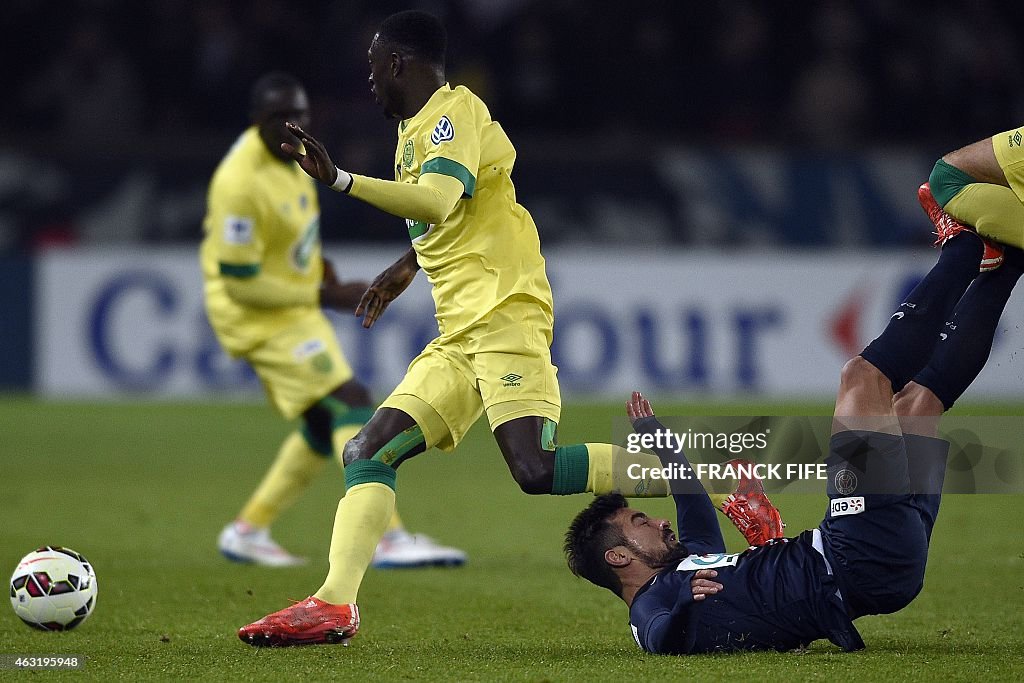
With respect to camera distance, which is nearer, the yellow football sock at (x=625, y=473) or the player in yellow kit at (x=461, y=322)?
the player in yellow kit at (x=461, y=322)

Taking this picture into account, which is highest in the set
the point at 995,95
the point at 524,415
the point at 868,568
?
the point at 995,95

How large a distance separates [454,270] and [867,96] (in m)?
10.9

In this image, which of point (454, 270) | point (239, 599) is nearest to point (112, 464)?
point (239, 599)

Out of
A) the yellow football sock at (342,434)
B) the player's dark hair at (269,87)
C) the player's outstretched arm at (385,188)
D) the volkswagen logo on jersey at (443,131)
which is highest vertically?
the player's dark hair at (269,87)

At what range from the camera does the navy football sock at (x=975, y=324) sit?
16.3 feet

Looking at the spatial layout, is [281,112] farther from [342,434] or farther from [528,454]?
[528,454]

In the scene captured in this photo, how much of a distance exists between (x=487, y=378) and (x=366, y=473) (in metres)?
0.51

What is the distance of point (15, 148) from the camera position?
13891 millimetres

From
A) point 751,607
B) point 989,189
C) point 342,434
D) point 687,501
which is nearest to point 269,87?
point 342,434

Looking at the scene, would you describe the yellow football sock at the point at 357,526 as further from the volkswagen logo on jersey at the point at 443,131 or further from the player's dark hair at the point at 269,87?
the player's dark hair at the point at 269,87

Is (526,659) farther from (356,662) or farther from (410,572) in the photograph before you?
(410,572)

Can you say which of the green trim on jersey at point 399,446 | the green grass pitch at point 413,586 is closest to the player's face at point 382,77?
the green trim on jersey at point 399,446

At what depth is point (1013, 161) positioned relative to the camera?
4918 mm

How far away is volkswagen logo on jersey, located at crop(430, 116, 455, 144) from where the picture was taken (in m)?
4.86
